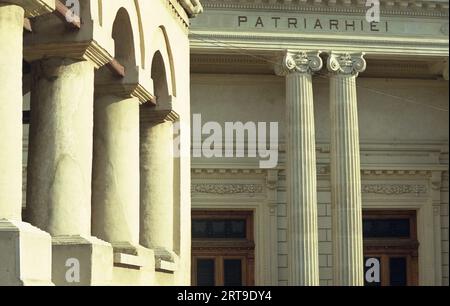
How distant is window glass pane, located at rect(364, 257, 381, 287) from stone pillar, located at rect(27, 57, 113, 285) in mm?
36345

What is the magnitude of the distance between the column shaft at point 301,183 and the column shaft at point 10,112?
1355 inches

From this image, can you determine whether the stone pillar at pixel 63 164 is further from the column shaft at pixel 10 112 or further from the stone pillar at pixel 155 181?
the stone pillar at pixel 155 181

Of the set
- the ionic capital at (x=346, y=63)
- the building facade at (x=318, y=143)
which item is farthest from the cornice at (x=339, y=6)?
the ionic capital at (x=346, y=63)

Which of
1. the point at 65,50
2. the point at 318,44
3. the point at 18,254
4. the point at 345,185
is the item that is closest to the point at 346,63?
the point at 318,44

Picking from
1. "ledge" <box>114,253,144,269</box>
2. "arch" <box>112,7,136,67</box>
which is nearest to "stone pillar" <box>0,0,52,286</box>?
"ledge" <box>114,253,144,269</box>

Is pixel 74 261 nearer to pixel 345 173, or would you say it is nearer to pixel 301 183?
pixel 301 183

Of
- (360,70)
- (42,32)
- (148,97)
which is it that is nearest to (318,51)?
(360,70)

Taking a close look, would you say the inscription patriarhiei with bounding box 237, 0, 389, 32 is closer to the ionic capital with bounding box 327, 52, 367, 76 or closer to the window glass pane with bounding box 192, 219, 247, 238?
the ionic capital with bounding box 327, 52, 367, 76

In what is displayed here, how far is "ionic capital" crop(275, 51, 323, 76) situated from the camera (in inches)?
1939

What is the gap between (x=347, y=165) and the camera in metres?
48.9

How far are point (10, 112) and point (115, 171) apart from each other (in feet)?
18.2

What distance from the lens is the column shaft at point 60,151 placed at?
53.0ft

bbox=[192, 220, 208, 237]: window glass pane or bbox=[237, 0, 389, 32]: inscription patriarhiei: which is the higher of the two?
bbox=[237, 0, 389, 32]: inscription patriarhiei

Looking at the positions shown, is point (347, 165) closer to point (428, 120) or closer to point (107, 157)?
point (428, 120)
